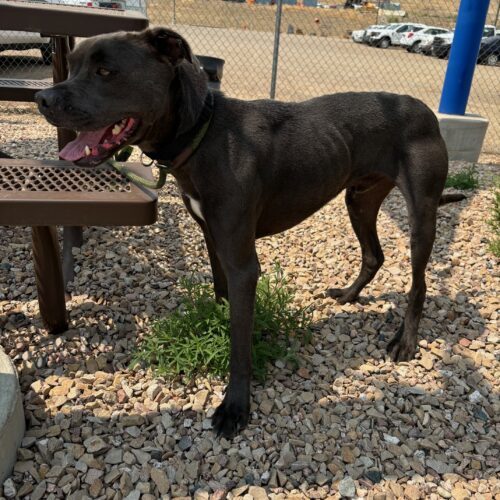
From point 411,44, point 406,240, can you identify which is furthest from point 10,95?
point 411,44

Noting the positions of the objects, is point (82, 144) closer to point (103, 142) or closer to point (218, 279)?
point (103, 142)

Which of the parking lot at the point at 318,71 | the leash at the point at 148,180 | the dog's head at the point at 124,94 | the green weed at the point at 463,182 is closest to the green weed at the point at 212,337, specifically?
the leash at the point at 148,180

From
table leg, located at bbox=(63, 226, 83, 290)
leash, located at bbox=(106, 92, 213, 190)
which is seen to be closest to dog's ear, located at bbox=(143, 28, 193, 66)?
leash, located at bbox=(106, 92, 213, 190)

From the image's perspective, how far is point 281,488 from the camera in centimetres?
225

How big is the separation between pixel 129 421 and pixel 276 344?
34.8 inches

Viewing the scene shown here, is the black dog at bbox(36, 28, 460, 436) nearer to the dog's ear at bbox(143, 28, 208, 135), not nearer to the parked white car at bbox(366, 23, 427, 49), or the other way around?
the dog's ear at bbox(143, 28, 208, 135)

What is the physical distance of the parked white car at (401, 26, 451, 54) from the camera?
26.5 meters

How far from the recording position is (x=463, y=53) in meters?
6.14

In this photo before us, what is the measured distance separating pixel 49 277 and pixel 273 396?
53.2 inches

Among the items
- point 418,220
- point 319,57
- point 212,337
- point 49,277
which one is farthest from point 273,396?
point 319,57

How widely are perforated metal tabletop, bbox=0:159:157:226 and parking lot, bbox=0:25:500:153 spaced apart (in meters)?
7.41

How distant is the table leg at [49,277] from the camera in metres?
2.79

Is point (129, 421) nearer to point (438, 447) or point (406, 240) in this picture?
point (438, 447)

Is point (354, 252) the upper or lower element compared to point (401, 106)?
lower
